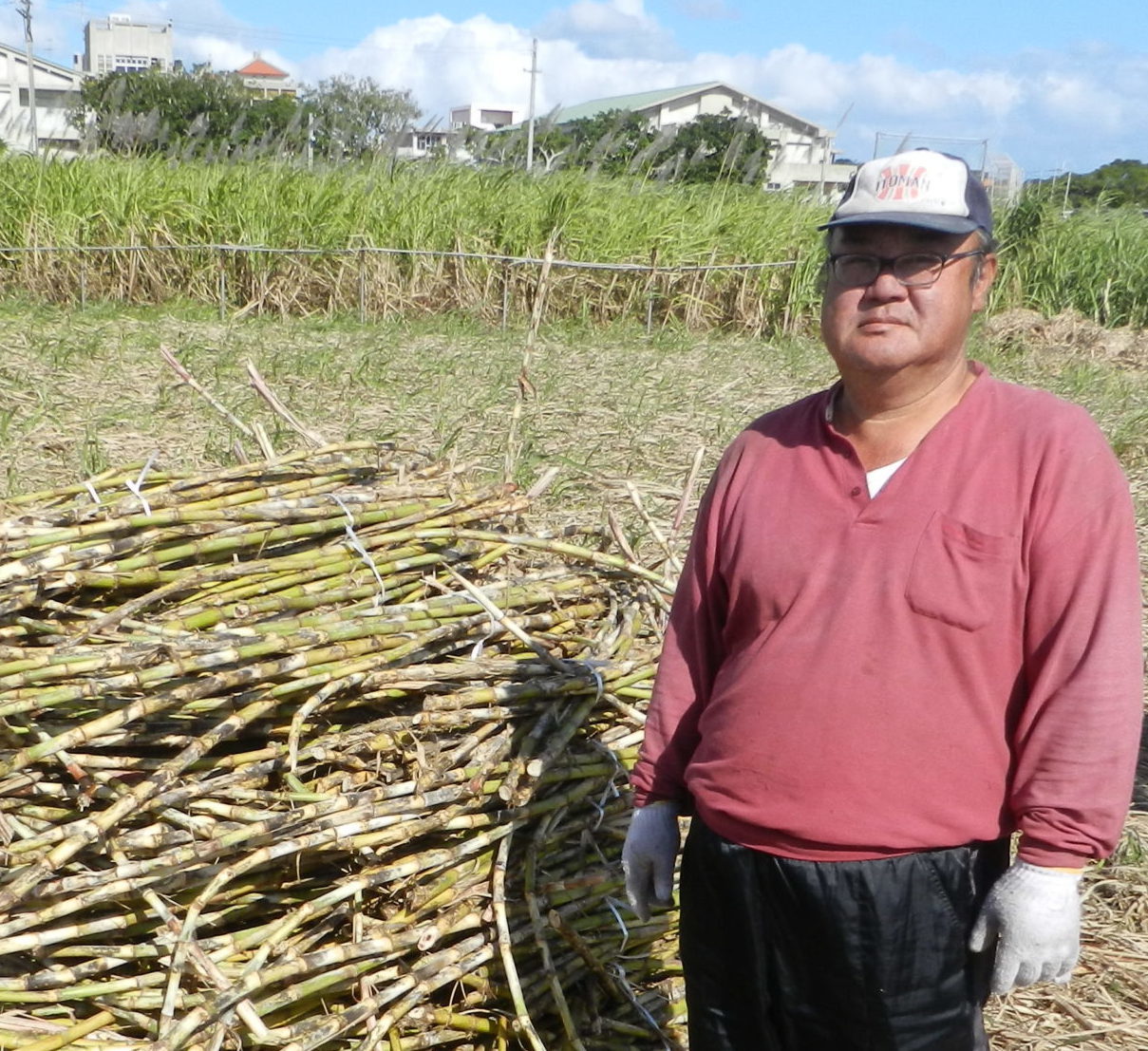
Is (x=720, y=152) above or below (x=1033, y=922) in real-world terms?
above

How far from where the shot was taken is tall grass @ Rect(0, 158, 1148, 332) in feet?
31.7

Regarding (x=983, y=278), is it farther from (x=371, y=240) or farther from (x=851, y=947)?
(x=371, y=240)

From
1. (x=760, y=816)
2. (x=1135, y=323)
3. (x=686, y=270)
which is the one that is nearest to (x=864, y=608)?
(x=760, y=816)

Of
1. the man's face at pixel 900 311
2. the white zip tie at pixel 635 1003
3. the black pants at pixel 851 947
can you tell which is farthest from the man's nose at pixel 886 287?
the white zip tie at pixel 635 1003

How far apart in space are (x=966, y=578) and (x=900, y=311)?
0.34m

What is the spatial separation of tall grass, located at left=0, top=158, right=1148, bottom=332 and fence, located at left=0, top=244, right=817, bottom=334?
0.01 meters

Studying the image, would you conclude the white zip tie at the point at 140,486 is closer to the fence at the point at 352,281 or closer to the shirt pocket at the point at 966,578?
the shirt pocket at the point at 966,578

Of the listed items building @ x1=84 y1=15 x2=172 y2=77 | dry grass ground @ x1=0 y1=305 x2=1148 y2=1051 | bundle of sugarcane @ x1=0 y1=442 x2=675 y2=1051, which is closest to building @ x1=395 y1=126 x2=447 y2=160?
dry grass ground @ x1=0 y1=305 x2=1148 y2=1051

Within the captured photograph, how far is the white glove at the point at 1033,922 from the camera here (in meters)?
1.47

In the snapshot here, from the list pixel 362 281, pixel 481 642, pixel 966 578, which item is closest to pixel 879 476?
pixel 966 578

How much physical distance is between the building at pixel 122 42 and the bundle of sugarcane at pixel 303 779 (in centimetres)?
7872

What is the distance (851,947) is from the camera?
5.11 feet

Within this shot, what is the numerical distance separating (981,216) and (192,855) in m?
1.41

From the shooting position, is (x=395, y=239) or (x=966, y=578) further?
(x=395, y=239)
